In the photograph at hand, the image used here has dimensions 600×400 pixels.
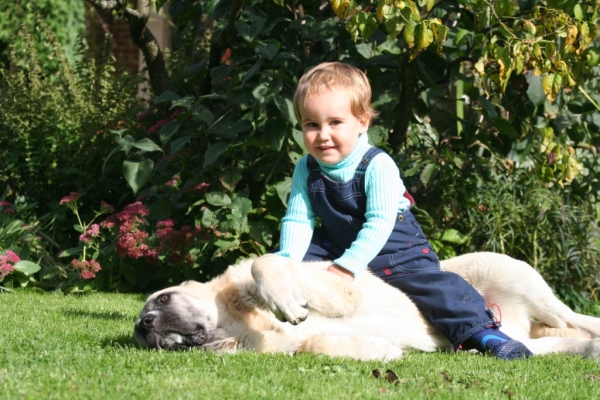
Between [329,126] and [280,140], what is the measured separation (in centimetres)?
132

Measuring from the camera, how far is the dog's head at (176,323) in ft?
10.7

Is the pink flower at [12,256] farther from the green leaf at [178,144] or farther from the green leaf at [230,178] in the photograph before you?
the green leaf at [230,178]

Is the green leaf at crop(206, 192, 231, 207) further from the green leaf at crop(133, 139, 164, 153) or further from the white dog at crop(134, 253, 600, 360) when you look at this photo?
the white dog at crop(134, 253, 600, 360)

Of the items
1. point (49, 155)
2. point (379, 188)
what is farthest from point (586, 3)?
point (49, 155)

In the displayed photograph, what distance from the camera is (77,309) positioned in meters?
4.59

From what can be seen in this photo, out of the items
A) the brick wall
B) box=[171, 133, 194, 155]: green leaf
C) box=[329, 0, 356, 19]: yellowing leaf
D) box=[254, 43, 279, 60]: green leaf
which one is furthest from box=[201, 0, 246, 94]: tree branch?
the brick wall

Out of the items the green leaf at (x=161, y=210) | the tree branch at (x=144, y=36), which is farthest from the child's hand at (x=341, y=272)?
the tree branch at (x=144, y=36)

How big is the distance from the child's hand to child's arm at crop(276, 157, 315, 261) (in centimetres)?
23

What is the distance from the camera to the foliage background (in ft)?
16.2

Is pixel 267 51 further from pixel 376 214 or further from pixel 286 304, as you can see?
pixel 286 304

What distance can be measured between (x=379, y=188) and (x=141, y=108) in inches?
143

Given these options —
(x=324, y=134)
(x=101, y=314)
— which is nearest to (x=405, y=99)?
(x=324, y=134)

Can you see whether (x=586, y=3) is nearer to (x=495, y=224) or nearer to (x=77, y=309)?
(x=495, y=224)

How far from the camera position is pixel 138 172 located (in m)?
5.07
